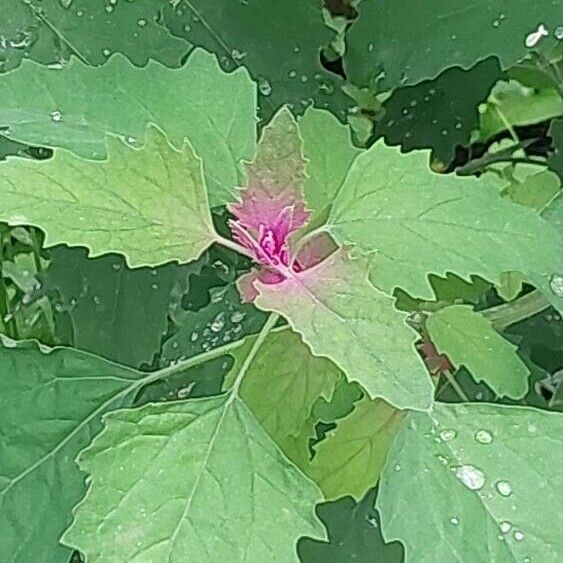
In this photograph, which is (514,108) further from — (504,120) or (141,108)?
(141,108)

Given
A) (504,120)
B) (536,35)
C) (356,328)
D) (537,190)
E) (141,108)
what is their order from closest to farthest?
(356,328) → (141,108) → (536,35) → (537,190) → (504,120)

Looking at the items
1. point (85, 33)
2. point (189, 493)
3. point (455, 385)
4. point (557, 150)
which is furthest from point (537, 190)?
point (189, 493)

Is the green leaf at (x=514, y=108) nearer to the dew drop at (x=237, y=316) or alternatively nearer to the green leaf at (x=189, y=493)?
the dew drop at (x=237, y=316)

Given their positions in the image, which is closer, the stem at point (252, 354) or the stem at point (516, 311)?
the stem at point (252, 354)

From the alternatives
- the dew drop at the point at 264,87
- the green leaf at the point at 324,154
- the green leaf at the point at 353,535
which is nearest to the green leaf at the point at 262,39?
the dew drop at the point at 264,87

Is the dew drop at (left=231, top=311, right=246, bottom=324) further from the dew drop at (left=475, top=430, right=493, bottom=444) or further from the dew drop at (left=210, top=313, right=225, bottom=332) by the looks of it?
the dew drop at (left=475, top=430, right=493, bottom=444)

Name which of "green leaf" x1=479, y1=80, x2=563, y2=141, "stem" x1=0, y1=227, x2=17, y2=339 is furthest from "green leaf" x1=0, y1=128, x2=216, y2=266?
"green leaf" x1=479, y1=80, x2=563, y2=141
